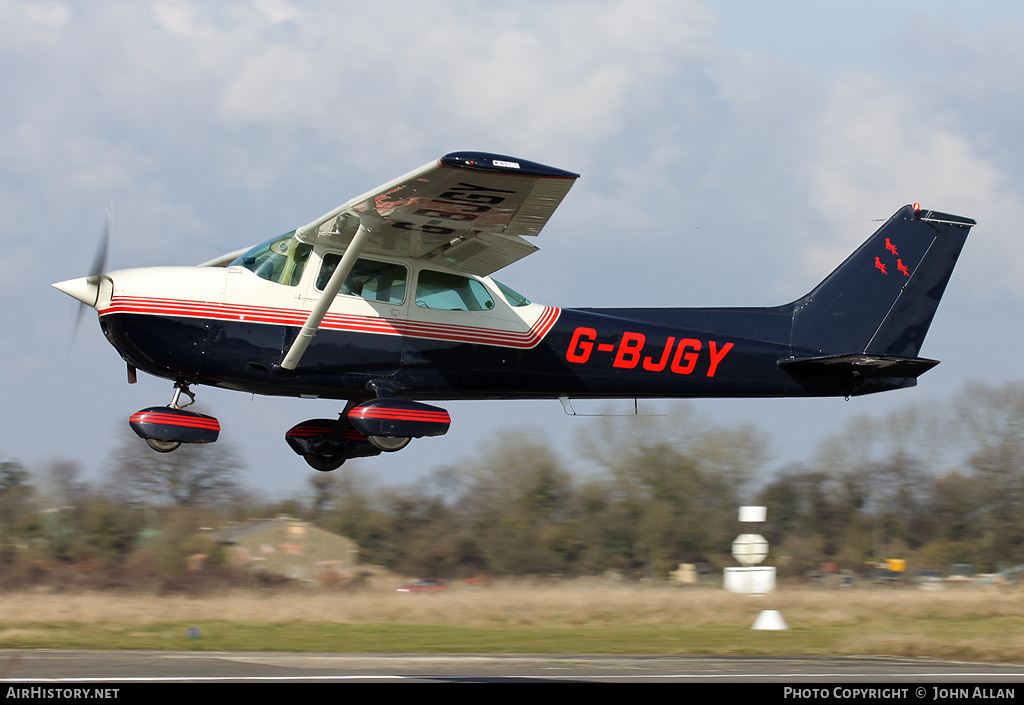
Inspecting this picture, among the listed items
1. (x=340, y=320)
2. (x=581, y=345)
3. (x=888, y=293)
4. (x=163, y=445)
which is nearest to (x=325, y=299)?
(x=340, y=320)

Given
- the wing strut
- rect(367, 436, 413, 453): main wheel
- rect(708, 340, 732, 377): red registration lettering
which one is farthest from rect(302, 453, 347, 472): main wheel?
rect(708, 340, 732, 377): red registration lettering

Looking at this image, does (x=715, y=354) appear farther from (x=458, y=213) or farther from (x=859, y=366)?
(x=458, y=213)

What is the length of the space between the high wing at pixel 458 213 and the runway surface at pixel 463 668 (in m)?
4.31

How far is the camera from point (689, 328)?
35.5 feet

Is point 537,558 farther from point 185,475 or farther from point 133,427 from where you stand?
point 133,427

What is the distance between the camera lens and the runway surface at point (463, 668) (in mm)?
11023

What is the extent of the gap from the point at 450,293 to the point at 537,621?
9.09m

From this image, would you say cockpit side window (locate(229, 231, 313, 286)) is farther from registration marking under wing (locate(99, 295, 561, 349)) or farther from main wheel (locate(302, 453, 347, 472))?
main wheel (locate(302, 453, 347, 472))

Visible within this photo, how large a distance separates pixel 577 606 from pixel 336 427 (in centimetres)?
907

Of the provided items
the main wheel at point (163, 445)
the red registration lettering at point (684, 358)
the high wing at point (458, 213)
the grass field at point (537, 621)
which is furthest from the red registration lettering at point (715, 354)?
the grass field at point (537, 621)

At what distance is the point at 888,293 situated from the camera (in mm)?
11406

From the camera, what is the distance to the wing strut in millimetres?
8898
